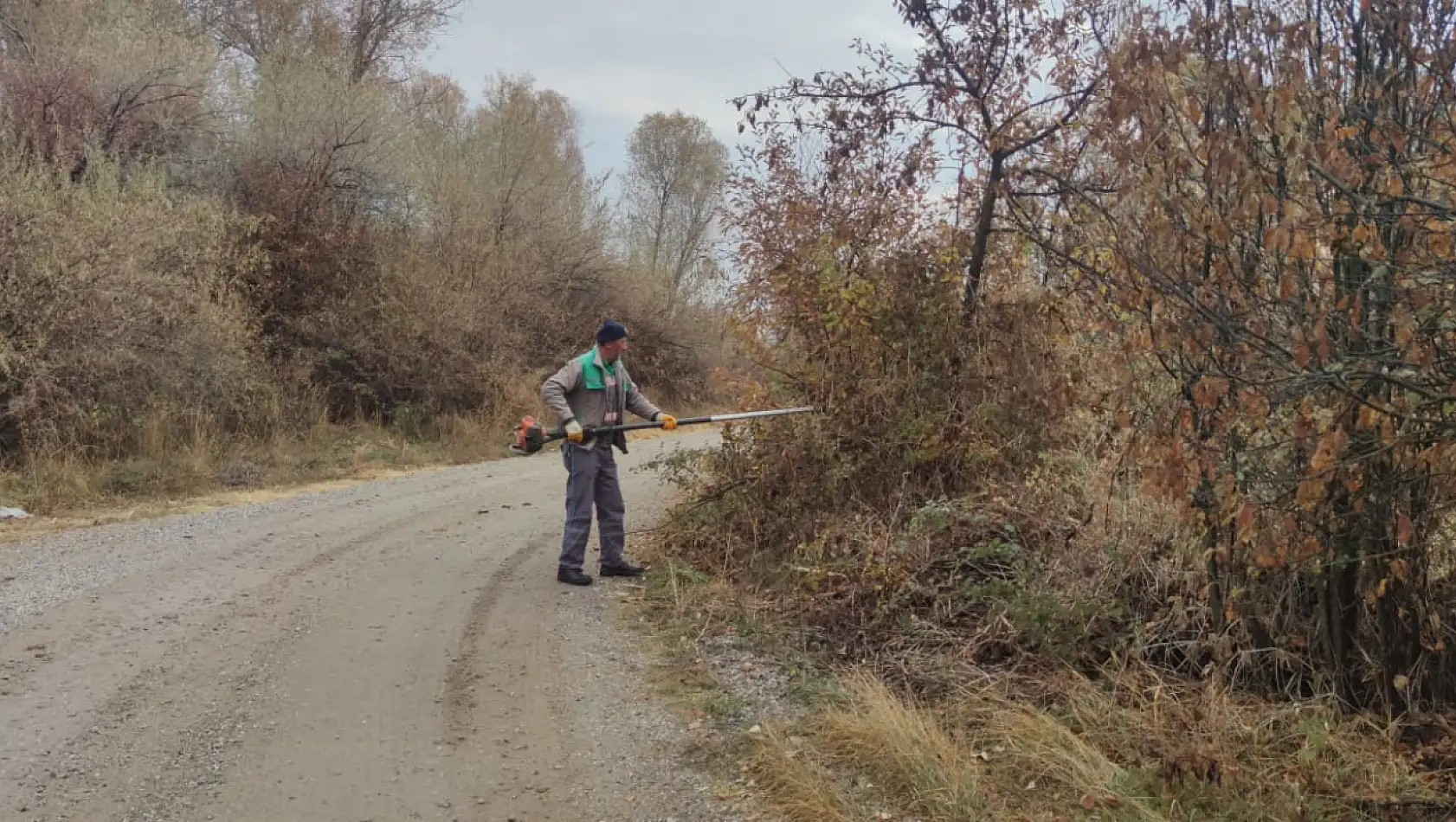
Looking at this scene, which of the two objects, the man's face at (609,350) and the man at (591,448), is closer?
the man at (591,448)

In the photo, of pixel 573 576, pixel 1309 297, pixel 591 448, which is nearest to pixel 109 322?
pixel 591 448

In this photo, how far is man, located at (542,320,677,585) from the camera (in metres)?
7.01

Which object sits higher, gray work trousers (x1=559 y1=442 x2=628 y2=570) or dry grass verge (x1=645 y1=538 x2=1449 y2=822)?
gray work trousers (x1=559 y1=442 x2=628 y2=570)

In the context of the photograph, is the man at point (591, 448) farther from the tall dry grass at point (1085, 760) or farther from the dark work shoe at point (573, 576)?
the tall dry grass at point (1085, 760)

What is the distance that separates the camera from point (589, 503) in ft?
23.4

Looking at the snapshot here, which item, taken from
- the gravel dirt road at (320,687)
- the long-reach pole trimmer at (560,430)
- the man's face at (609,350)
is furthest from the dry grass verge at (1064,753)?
the man's face at (609,350)

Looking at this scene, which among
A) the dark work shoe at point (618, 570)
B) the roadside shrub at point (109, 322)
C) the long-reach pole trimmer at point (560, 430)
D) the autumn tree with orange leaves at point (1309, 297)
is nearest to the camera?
the autumn tree with orange leaves at point (1309, 297)

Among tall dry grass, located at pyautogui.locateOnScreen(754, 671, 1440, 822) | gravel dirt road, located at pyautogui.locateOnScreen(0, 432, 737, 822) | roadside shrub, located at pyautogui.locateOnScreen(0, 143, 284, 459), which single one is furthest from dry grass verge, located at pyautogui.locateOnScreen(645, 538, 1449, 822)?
roadside shrub, located at pyautogui.locateOnScreen(0, 143, 284, 459)

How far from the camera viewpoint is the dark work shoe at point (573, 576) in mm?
6992

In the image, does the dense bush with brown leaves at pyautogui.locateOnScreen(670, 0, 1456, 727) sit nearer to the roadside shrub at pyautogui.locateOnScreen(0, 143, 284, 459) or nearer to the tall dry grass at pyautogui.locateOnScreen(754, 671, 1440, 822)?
the tall dry grass at pyautogui.locateOnScreen(754, 671, 1440, 822)

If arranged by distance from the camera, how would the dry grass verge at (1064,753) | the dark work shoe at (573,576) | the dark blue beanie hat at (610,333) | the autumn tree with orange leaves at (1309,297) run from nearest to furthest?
the autumn tree with orange leaves at (1309,297) < the dry grass verge at (1064,753) < the dark work shoe at (573,576) < the dark blue beanie hat at (610,333)

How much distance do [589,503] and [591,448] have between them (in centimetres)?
40

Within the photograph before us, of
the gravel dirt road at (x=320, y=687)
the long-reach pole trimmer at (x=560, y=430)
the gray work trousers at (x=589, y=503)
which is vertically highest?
the long-reach pole trimmer at (x=560, y=430)

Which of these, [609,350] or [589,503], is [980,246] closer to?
[609,350]
